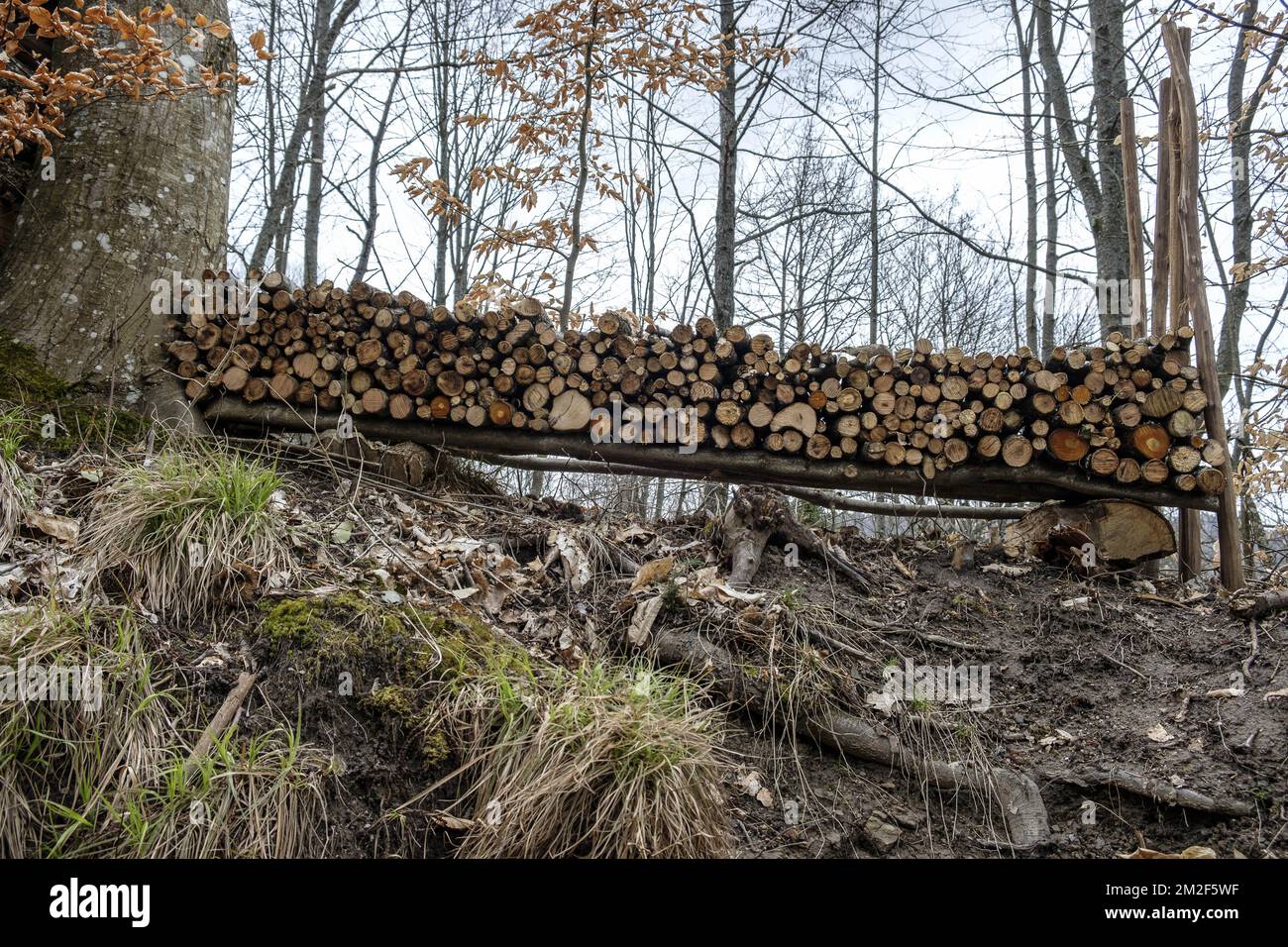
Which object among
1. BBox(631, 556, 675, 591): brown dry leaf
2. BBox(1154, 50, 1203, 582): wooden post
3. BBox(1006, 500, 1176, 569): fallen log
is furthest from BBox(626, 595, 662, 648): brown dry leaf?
BBox(1154, 50, 1203, 582): wooden post

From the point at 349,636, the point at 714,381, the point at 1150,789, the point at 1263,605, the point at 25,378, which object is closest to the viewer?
the point at 349,636

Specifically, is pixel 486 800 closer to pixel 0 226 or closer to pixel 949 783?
pixel 949 783

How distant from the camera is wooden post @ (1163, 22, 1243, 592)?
488 centimetres

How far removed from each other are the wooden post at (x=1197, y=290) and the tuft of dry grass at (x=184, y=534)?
5.08 meters

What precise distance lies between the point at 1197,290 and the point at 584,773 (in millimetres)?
5028

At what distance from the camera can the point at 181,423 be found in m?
4.52

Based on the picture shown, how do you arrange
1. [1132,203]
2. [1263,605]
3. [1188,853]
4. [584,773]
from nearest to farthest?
[584,773] < [1188,853] < [1263,605] < [1132,203]

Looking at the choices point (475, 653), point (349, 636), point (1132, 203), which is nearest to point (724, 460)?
point (475, 653)

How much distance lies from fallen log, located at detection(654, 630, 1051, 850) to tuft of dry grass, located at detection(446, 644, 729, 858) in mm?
474

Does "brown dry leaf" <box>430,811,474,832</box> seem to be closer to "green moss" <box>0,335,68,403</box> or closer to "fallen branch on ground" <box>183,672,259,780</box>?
"fallen branch on ground" <box>183,672,259,780</box>

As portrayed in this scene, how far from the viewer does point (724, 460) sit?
4914 millimetres

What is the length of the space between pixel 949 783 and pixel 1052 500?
8.54 feet

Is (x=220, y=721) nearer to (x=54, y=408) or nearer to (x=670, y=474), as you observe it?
(x=54, y=408)
